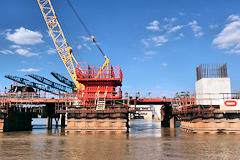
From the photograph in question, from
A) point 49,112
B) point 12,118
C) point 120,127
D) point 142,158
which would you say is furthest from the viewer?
point 49,112

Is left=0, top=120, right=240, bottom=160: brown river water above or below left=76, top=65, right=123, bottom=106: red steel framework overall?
below

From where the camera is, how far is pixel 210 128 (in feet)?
98.2

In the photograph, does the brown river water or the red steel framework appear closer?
the brown river water

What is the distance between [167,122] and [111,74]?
26551 mm

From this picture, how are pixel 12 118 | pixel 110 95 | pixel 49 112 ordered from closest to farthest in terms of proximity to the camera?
pixel 110 95 → pixel 12 118 → pixel 49 112

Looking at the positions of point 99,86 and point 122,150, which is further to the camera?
point 99,86

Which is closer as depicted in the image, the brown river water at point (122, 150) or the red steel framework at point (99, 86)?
the brown river water at point (122, 150)

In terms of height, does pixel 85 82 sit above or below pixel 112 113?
above

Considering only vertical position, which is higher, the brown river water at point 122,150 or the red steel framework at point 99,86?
the red steel framework at point 99,86

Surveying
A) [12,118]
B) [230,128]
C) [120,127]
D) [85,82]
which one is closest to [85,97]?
[85,82]

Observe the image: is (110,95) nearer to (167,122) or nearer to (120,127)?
(120,127)

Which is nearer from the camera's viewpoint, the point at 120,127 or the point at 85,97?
the point at 120,127

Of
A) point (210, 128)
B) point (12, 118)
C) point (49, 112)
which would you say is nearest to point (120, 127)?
point (210, 128)

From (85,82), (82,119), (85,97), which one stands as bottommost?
(82,119)
